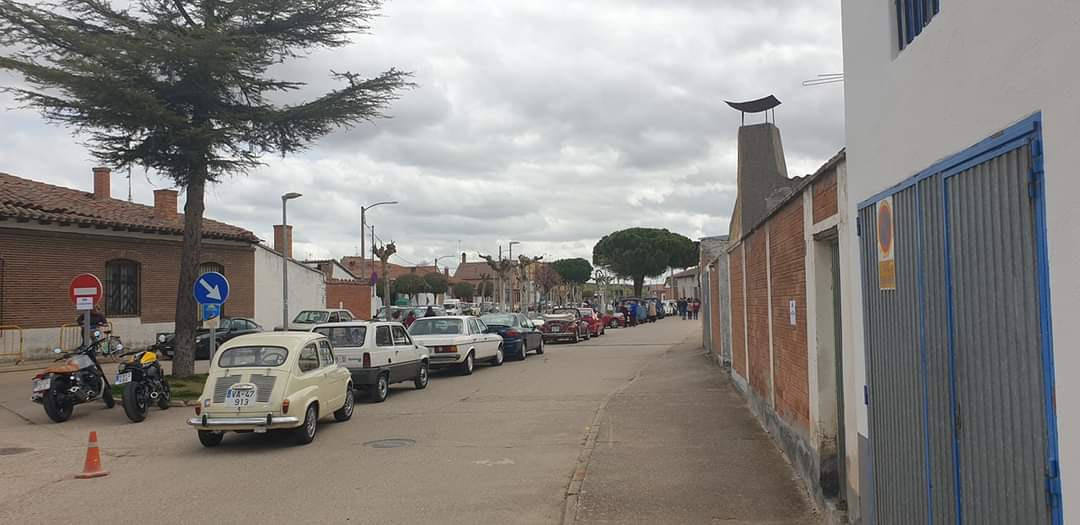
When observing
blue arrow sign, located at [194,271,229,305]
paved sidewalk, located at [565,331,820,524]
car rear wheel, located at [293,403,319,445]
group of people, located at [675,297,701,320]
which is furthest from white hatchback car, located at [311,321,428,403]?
group of people, located at [675,297,701,320]

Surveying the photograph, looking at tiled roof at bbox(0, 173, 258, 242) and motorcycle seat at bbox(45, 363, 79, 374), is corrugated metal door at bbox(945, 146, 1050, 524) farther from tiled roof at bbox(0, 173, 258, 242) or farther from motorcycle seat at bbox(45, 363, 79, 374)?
tiled roof at bbox(0, 173, 258, 242)

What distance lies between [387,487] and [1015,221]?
269 inches

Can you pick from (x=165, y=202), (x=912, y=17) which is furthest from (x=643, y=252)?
(x=912, y=17)

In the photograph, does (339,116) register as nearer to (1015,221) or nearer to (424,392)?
(424,392)

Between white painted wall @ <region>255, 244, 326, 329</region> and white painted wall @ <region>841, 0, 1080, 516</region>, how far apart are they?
34.7 metres

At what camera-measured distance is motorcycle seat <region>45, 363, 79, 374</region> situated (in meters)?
13.7

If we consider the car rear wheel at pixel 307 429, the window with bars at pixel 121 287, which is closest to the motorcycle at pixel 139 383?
the car rear wheel at pixel 307 429

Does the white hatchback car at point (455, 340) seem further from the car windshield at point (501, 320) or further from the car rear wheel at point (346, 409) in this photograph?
the car rear wheel at point (346, 409)

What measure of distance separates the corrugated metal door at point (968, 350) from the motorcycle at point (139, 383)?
12111mm

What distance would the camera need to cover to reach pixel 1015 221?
3.48 meters

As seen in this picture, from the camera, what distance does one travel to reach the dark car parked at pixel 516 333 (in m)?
26.6

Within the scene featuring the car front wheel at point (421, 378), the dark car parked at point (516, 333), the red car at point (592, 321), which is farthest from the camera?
the red car at point (592, 321)

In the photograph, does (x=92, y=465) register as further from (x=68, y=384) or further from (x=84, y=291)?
(x=84, y=291)

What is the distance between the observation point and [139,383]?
13.8 meters
